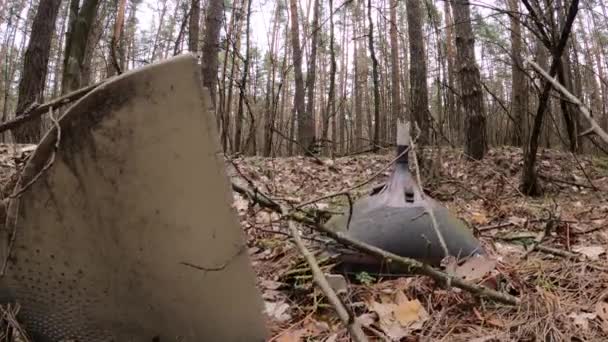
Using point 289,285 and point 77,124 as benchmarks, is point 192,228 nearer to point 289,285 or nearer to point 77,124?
point 77,124

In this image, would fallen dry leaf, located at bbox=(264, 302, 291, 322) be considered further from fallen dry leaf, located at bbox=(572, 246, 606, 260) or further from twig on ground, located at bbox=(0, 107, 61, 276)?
fallen dry leaf, located at bbox=(572, 246, 606, 260)

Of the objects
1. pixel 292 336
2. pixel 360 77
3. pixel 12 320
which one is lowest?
pixel 292 336

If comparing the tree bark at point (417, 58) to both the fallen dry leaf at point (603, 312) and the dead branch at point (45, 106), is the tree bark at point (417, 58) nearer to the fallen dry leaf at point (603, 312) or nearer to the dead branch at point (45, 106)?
the fallen dry leaf at point (603, 312)

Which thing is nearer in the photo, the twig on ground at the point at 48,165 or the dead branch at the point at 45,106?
the twig on ground at the point at 48,165

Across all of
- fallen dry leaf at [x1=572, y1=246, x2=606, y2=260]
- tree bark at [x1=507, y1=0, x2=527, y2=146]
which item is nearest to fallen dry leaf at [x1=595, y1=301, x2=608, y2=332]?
fallen dry leaf at [x1=572, y1=246, x2=606, y2=260]

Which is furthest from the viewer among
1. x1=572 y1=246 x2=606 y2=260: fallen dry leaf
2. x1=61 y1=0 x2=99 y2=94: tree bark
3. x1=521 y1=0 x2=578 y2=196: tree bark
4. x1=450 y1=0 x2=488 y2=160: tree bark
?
x1=450 y1=0 x2=488 y2=160: tree bark

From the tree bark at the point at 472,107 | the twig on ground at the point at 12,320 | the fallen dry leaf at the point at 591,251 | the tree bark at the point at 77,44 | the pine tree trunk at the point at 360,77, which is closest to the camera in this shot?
the twig on ground at the point at 12,320

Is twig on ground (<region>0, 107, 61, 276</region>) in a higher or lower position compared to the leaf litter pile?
higher

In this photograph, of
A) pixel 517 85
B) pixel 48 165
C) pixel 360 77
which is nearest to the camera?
pixel 48 165

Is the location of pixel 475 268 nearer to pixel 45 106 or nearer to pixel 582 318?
pixel 582 318

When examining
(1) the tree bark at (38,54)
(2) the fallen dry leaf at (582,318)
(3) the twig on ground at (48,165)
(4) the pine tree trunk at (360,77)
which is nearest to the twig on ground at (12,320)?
(3) the twig on ground at (48,165)

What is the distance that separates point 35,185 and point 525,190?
3144 mm

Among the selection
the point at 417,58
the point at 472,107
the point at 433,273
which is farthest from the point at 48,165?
the point at 417,58

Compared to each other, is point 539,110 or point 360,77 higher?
point 360,77
